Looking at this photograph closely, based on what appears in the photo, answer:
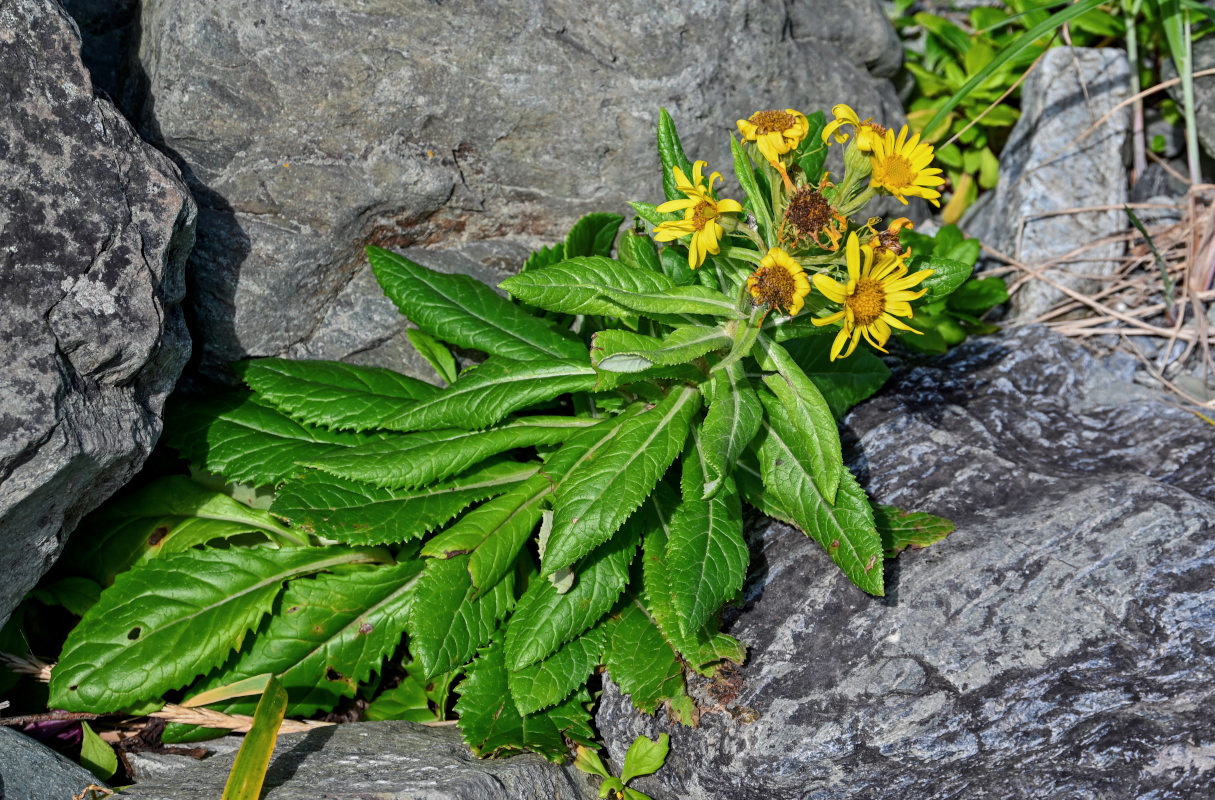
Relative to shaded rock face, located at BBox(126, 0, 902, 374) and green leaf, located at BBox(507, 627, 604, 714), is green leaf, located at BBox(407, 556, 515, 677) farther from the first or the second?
shaded rock face, located at BBox(126, 0, 902, 374)

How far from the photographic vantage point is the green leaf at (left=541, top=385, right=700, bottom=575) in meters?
2.91

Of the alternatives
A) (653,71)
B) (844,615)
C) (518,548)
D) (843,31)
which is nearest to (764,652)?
(844,615)

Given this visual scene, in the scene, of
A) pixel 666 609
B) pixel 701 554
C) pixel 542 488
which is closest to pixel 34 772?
pixel 542 488

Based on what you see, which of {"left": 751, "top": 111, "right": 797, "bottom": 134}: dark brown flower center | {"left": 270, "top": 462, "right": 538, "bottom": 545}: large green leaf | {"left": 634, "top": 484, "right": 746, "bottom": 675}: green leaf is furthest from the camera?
{"left": 270, "top": 462, "right": 538, "bottom": 545}: large green leaf

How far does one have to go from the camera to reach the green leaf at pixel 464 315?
146 inches

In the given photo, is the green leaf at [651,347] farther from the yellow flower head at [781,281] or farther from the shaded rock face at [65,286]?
the shaded rock face at [65,286]

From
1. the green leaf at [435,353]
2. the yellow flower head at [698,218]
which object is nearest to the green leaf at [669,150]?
the yellow flower head at [698,218]

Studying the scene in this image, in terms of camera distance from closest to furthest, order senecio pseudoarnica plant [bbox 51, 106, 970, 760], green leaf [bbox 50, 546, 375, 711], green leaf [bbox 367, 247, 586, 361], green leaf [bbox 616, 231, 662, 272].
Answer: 1. senecio pseudoarnica plant [bbox 51, 106, 970, 760]
2. green leaf [bbox 50, 546, 375, 711]
3. green leaf [bbox 616, 231, 662, 272]
4. green leaf [bbox 367, 247, 586, 361]

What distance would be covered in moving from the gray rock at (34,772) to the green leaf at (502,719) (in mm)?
1164

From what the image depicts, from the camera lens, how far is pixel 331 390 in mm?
3684

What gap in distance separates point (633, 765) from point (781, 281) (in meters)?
1.70

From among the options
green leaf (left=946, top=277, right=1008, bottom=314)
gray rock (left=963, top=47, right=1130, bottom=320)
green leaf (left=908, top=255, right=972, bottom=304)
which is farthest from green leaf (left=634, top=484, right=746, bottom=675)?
gray rock (left=963, top=47, right=1130, bottom=320)

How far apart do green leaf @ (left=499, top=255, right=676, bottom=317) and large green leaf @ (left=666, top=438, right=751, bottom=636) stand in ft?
2.14

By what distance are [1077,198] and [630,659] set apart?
11.8ft
